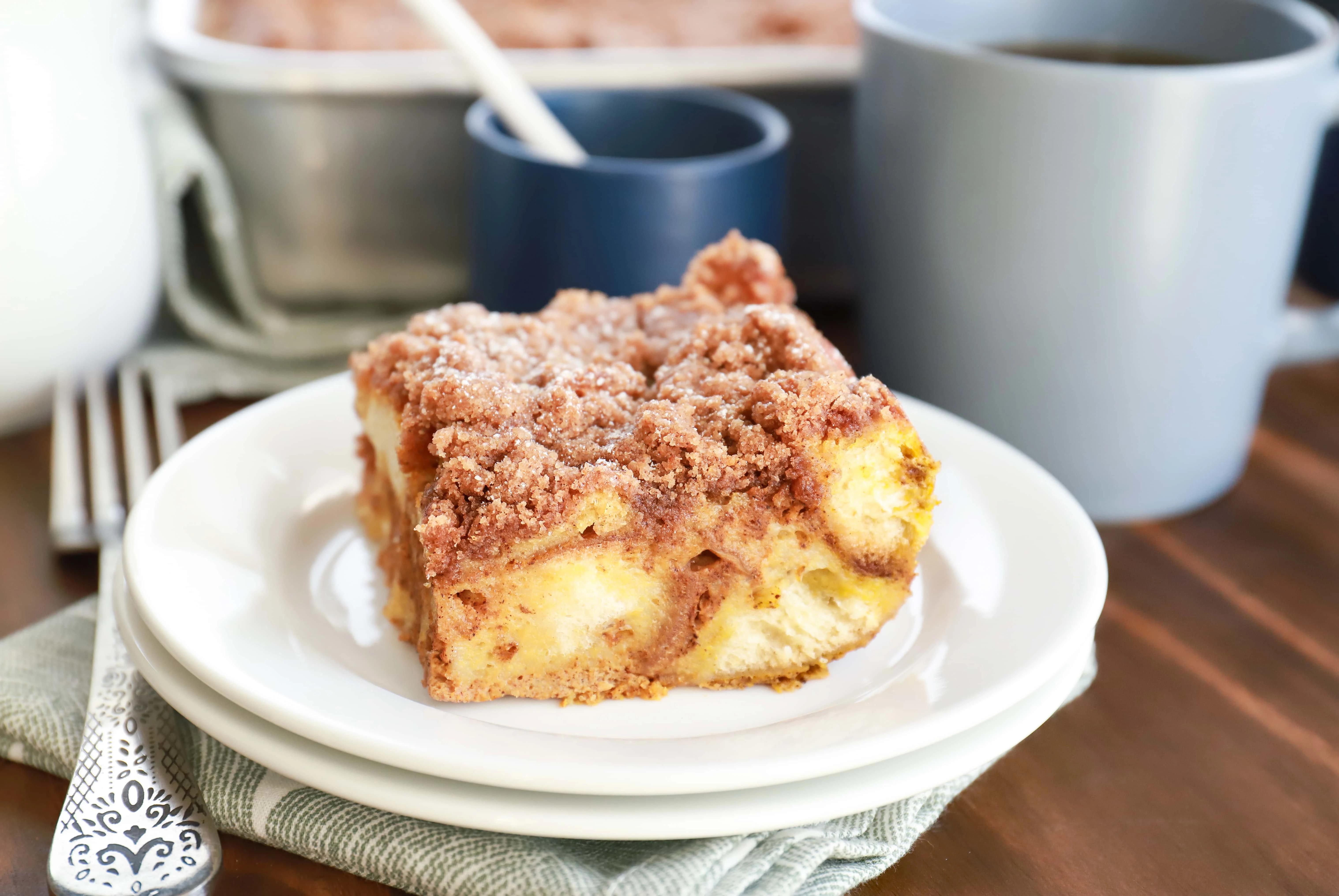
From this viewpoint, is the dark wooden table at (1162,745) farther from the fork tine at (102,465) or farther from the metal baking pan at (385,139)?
the metal baking pan at (385,139)

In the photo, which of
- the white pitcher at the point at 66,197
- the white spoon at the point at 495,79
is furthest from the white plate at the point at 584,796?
the white spoon at the point at 495,79

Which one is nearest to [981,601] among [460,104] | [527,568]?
[527,568]

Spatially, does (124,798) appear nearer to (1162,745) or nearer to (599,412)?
(599,412)

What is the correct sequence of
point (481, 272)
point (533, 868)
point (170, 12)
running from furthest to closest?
1. point (170, 12)
2. point (481, 272)
3. point (533, 868)

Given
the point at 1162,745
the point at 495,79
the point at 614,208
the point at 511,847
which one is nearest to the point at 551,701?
the point at 511,847

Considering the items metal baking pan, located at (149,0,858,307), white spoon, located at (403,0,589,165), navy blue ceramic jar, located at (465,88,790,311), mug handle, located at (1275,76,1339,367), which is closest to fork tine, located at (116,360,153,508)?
metal baking pan, located at (149,0,858,307)

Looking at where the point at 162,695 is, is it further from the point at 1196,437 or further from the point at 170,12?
the point at 170,12
